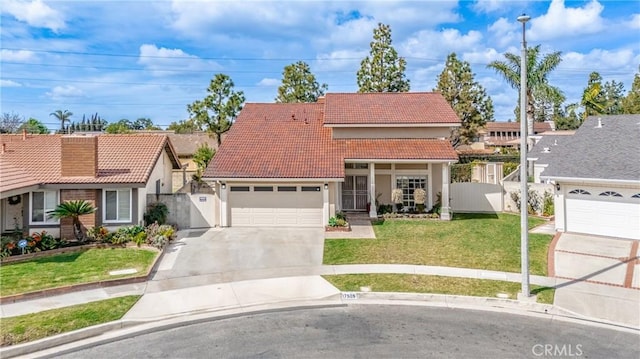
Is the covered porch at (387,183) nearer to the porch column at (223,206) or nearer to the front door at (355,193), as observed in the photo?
the front door at (355,193)

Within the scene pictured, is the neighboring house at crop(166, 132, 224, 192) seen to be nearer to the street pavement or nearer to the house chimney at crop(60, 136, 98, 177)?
the house chimney at crop(60, 136, 98, 177)

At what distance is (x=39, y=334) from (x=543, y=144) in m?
31.6

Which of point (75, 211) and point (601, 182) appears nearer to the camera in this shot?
point (601, 182)

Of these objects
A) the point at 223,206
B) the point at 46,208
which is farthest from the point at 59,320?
the point at 223,206

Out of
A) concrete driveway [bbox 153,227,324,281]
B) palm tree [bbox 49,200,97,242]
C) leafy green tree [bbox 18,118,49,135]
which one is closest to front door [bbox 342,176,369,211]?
concrete driveway [bbox 153,227,324,281]

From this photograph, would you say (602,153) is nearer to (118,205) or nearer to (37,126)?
(118,205)

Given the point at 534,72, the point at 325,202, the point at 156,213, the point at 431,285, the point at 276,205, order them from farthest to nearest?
1. the point at 534,72
2. the point at 276,205
3. the point at 325,202
4. the point at 156,213
5. the point at 431,285

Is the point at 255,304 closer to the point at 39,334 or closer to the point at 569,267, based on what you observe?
the point at 39,334

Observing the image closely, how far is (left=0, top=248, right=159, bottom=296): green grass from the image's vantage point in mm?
11062

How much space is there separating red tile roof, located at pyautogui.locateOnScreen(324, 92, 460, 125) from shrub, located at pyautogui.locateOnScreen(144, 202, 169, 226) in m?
9.29

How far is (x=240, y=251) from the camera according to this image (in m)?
14.8

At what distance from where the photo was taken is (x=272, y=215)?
18.6 metres

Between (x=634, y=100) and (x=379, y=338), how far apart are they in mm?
46806

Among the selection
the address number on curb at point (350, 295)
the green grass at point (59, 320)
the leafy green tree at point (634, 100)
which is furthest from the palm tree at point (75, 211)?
the leafy green tree at point (634, 100)
